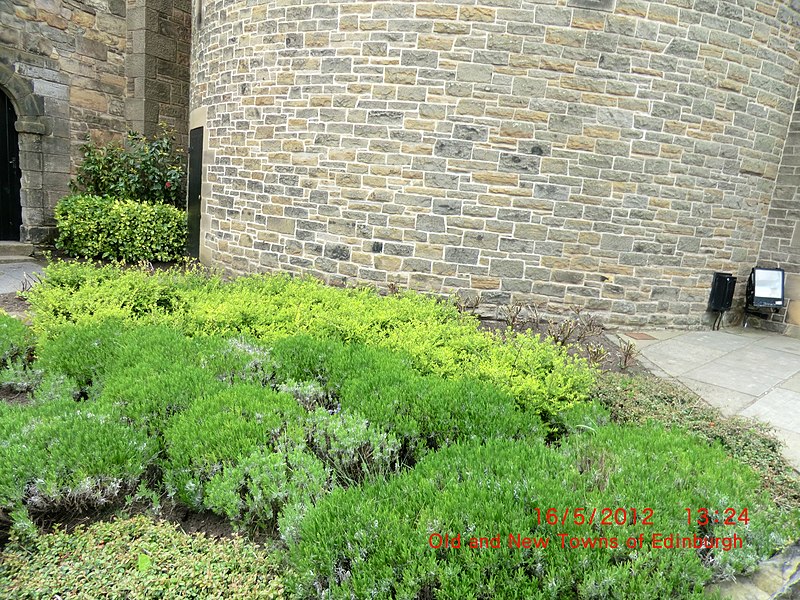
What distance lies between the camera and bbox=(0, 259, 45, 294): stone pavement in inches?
276

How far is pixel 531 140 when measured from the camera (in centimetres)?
610

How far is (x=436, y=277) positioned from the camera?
642 cm

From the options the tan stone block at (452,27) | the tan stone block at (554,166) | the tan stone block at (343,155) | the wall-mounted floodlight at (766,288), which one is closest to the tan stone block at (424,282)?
the tan stone block at (343,155)

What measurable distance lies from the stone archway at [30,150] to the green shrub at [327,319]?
4683mm

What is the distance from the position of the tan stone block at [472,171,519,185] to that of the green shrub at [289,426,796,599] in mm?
4109

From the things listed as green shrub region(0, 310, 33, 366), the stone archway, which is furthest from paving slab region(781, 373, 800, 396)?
the stone archway

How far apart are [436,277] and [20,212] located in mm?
7909

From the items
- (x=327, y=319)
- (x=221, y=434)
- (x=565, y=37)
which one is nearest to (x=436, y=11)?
(x=565, y=37)

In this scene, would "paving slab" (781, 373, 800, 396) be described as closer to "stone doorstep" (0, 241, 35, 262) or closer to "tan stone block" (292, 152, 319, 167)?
"tan stone block" (292, 152, 319, 167)

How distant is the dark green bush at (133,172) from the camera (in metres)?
9.61

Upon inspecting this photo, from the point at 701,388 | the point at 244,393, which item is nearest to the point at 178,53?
the point at 244,393

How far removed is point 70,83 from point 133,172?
1.83 m

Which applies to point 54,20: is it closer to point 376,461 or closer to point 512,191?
point 512,191

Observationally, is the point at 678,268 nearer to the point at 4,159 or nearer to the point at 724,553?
the point at 724,553
